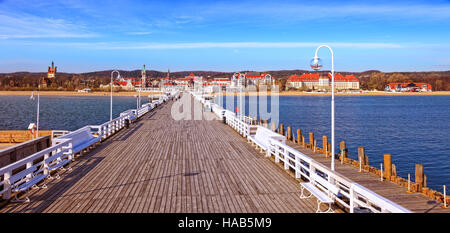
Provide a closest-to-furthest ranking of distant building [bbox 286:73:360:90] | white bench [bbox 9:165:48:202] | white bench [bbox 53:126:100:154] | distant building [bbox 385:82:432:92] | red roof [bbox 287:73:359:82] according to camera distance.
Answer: white bench [bbox 9:165:48:202], white bench [bbox 53:126:100:154], red roof [bbox 287:73:359:82], distant building [bbox 286:73:360:90], distant building [bbox 385:82:432:92]

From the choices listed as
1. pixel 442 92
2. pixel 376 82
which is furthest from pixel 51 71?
pixel 442 92

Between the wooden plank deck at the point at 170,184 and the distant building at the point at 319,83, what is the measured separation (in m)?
150

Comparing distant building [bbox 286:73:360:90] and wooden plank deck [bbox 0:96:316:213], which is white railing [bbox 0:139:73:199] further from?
distant building [bbox 286:73:360:90]

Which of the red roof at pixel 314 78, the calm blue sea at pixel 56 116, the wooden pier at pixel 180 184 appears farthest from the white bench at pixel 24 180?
the red roof at pixel 314 78

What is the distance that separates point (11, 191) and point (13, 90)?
182 meters

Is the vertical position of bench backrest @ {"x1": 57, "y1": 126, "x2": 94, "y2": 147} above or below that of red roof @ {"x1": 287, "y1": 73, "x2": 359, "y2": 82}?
below

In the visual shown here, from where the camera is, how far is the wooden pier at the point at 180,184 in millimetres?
6547

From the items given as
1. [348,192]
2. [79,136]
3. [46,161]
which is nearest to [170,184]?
[46,161]

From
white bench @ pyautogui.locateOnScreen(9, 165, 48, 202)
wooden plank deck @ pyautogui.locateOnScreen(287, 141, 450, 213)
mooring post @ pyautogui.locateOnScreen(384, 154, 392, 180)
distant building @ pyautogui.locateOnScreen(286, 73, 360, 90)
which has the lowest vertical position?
wooden plank deck @ pyautogui.locateOnScreen(287, 141, 450, 213)

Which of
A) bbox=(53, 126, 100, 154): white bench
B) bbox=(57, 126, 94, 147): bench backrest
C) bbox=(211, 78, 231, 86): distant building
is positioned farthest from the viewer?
bbox=(211, 78, 231, 86): distant building

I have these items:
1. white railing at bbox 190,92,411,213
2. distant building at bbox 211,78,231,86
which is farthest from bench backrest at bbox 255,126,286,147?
distant building at bbox 211,78,231,86

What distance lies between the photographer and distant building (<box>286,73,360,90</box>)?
518ft

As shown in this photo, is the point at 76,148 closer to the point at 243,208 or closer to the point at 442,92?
the point at 243,208

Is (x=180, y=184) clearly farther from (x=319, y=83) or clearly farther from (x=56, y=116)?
(x=319, y=83)
